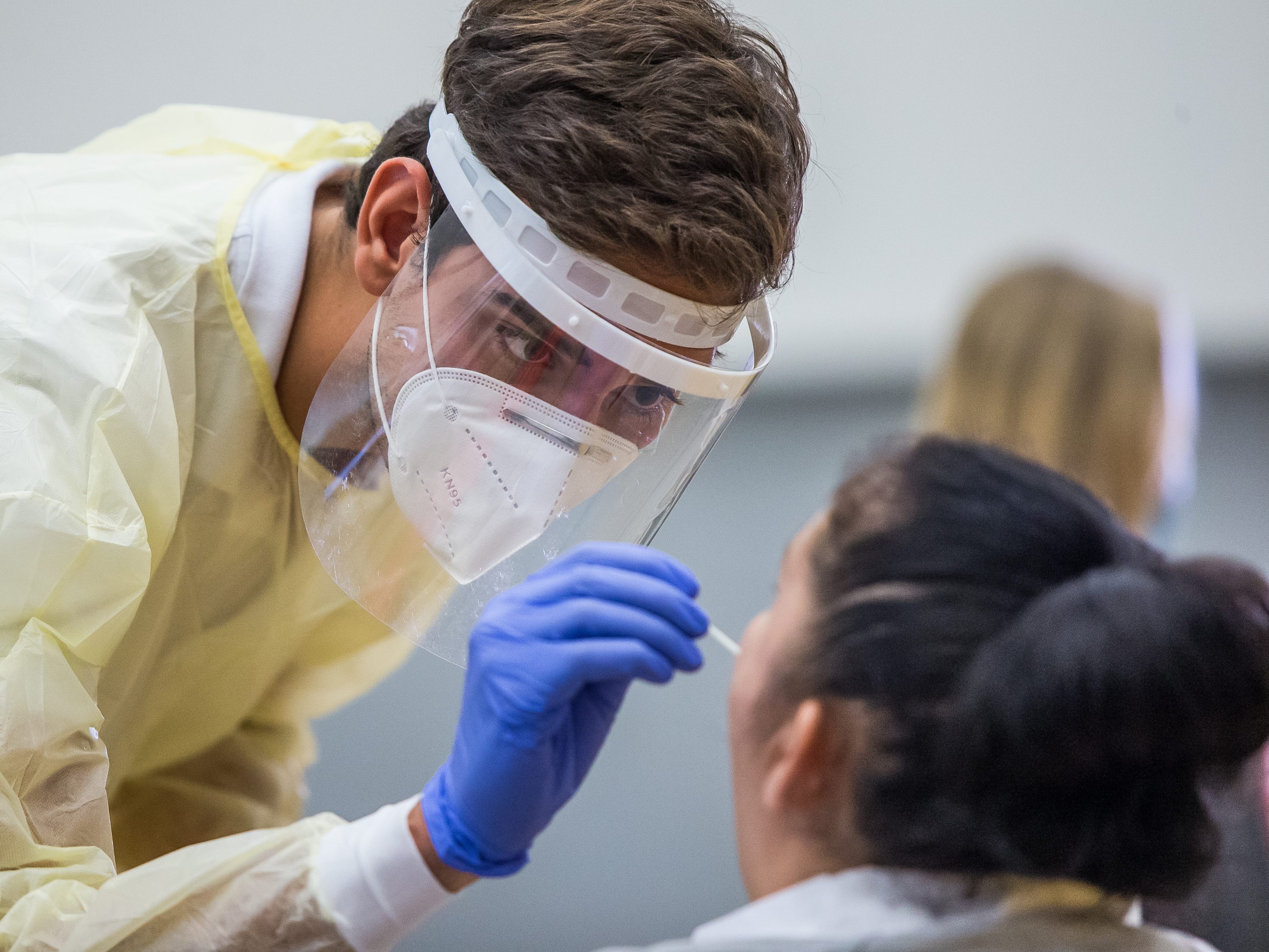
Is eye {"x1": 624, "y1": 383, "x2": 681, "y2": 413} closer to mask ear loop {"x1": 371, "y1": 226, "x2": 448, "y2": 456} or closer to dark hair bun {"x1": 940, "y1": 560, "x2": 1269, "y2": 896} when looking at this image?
mask ear loop {"x1": 371, "y1": 226, "x2": 448, "y2": 456}

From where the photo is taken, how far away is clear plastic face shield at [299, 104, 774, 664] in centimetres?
98

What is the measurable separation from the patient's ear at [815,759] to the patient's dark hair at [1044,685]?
0.02 metres

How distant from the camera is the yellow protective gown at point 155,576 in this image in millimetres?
862

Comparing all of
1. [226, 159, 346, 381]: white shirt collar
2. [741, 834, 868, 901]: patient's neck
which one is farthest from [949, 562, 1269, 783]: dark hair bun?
[226, 159, 346, 381]: white shirt collar

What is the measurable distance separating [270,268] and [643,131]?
1.44ft

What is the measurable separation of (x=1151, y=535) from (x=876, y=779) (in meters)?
1.26

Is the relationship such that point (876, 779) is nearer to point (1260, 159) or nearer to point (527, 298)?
point (527, 298)

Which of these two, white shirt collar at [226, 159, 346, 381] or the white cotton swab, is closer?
the white cotton swab

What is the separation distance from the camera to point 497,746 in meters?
0.90

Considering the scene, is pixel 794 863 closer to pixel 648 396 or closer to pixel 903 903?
pixel 903 903

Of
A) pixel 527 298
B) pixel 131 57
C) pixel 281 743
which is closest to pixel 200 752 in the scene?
pixel 281 743

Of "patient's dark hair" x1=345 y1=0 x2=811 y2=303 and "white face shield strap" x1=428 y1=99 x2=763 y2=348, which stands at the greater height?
"patient's dark hair" x1=345 y1=0 x2=811 y2=303

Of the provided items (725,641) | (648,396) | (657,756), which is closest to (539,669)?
(725,641)

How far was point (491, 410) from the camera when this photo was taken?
100 centimetres
